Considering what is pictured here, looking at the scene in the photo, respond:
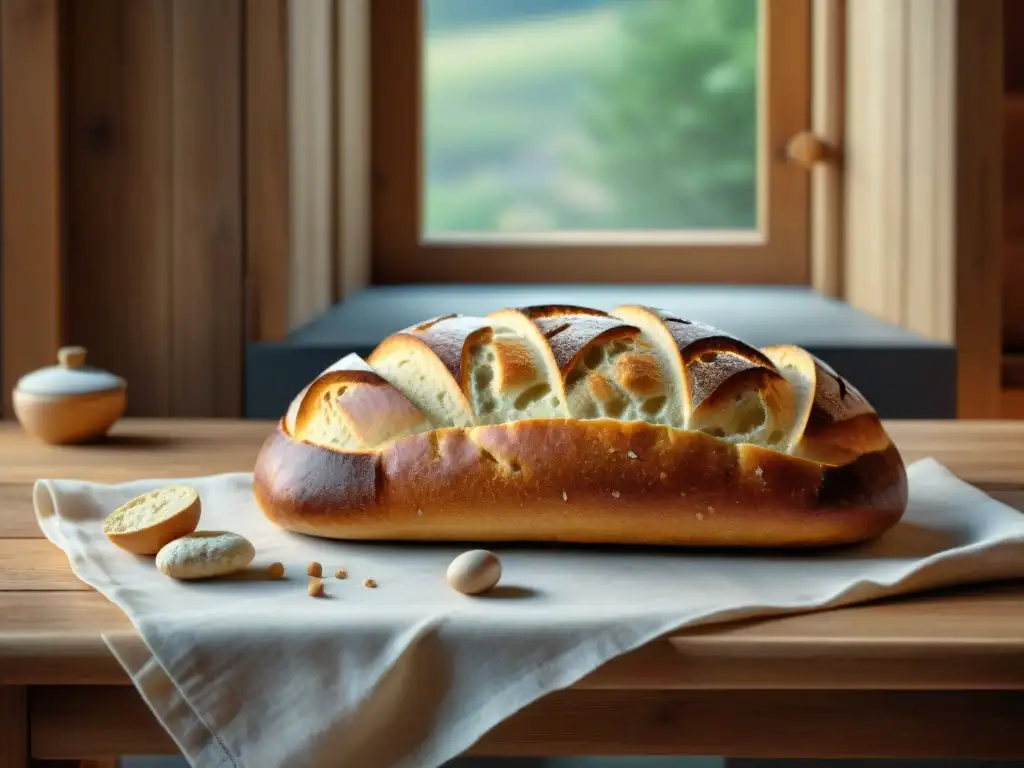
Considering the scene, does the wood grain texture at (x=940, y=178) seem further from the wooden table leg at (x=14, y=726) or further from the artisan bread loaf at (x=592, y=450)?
the wooden table leg at (x=14, y=726)

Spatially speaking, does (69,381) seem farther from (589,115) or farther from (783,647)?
(589,115)

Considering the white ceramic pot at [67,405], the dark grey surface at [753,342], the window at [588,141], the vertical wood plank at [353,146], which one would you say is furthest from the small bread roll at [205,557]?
the window at [588,141]

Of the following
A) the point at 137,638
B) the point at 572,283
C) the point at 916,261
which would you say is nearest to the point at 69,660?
the point at 137,638

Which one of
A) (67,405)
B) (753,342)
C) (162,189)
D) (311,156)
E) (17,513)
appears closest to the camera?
(17,513)

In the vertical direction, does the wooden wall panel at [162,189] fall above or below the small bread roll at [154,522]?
above

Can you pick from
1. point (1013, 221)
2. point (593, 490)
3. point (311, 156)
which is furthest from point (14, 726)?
point (1013, 221)

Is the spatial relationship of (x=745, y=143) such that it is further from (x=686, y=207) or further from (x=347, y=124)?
(x=347, y=124)
